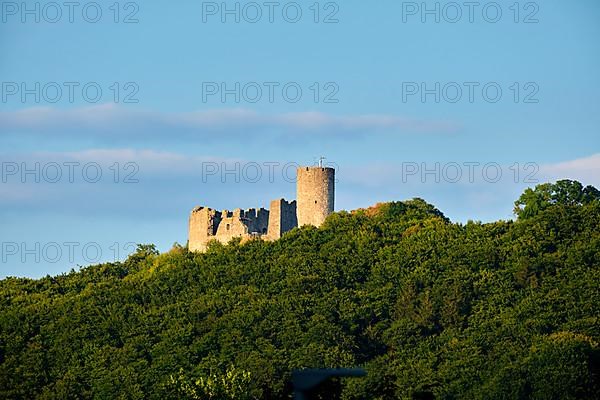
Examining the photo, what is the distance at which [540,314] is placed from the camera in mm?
61188

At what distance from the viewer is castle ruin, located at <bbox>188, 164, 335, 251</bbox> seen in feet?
205

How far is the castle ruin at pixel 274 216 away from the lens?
62594mm

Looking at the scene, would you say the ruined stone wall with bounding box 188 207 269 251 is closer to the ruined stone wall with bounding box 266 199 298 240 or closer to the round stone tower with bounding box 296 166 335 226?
the ruined stone wall with bounding box 266 199 298 240

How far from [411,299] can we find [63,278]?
20.0 m

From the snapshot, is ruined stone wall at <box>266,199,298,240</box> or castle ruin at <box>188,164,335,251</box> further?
ruined stone wall at <box>266,199,298,240</box>

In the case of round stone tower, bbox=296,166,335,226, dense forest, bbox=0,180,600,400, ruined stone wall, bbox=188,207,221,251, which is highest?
round stone tower, bbox=296,166,335,226

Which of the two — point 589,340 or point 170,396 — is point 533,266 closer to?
point 589,340

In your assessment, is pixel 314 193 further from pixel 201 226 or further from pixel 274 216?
pixel 201 226

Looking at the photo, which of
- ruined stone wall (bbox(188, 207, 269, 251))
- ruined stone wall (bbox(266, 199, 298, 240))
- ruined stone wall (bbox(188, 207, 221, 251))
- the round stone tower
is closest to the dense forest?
ruined stone wall (bbox(188, 207, 221, 251))

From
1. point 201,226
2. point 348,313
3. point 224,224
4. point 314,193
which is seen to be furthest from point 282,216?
point 348,313

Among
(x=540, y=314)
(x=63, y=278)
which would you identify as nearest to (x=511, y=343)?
(x=540, y=314)

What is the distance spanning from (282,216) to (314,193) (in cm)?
189

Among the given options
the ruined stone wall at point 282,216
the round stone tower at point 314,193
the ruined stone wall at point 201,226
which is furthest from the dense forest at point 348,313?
the round stone tower at point 314,193

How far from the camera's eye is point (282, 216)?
64000 mm
